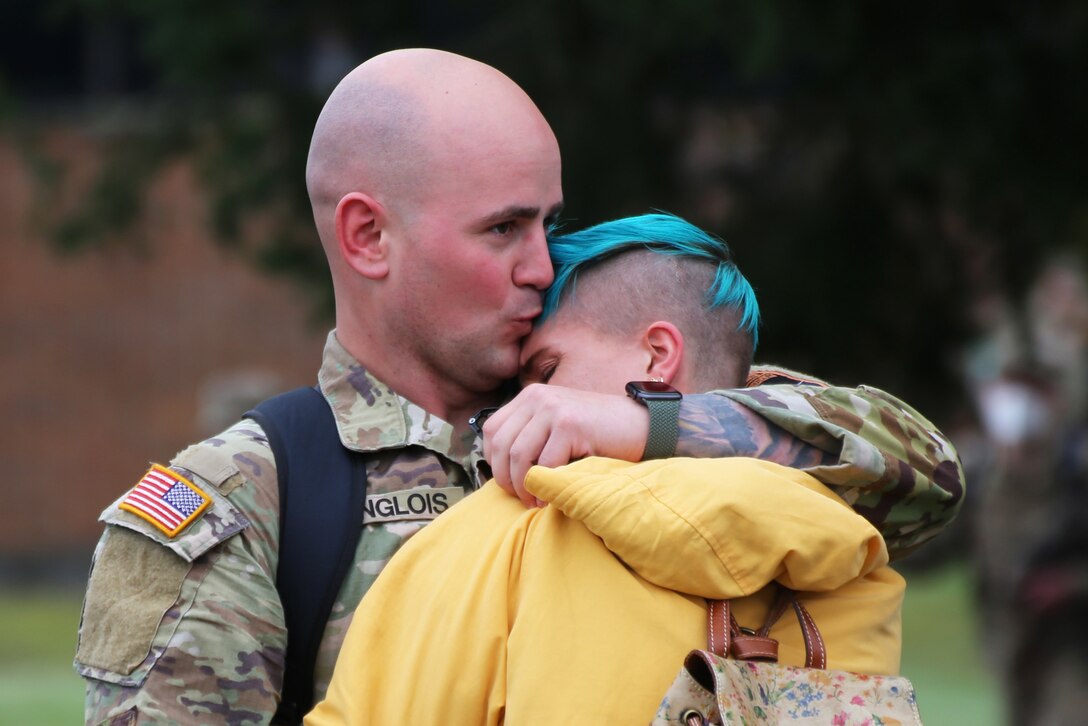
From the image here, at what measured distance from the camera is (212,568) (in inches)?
86.7

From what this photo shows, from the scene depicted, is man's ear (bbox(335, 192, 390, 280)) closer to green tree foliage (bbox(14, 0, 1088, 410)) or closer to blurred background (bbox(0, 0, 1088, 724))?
blurred background (bbox(0, 0, 1088, 724))

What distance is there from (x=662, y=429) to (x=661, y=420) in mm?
14

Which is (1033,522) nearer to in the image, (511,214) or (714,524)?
(511,214)

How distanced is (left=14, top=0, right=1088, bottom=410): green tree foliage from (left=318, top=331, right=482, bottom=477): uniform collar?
442 centimetres

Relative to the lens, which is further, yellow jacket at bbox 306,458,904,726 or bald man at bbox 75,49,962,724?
bald man at bbox 75,49,962,724

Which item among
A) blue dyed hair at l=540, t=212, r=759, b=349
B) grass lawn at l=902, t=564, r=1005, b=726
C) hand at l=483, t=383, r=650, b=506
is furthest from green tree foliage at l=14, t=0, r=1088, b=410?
hand at l=483, t=383, r=650, b=506

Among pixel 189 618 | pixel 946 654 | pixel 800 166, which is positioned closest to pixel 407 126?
pixel 189 618

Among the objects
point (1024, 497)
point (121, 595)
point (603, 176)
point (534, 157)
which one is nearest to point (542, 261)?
point (534, 157)

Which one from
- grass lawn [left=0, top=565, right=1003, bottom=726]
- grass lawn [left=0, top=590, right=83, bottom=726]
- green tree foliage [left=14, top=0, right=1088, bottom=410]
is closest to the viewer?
green tree foliage [left=14, top=0, right=1088, bottom=410]

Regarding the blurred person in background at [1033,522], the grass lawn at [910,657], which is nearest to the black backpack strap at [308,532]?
the blurred person in background at [1033,522]

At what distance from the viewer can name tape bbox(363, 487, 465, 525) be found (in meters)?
2.36

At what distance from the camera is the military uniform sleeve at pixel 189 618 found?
2154 millimetres

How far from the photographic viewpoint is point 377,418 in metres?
2.45

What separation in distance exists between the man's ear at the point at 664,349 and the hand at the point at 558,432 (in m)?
0.22
